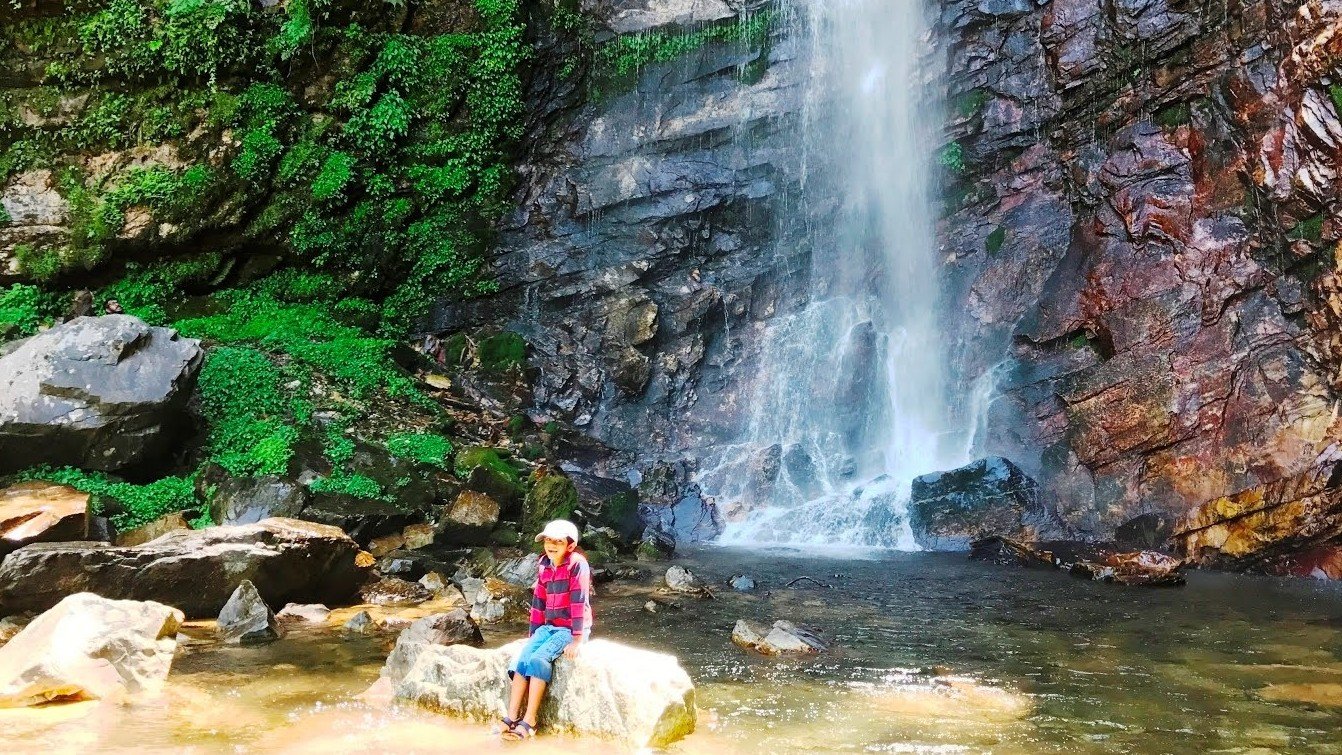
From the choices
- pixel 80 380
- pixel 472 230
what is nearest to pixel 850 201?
pixel 472 230

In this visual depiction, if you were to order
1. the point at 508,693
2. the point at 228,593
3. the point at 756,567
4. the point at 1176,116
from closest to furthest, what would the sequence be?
the point at 508,693
the point at 228,593
the point at 756,567
the point at 1176,116

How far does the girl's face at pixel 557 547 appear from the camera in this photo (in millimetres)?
4879

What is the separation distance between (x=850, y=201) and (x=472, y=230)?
919cm

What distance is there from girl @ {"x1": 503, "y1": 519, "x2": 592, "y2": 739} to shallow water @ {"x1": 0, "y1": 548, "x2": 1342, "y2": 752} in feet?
0.72

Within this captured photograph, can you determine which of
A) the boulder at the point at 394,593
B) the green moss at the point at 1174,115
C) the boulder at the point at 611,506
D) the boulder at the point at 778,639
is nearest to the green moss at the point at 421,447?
the boulder at the point at 611,506

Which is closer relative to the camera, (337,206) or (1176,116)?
(1176,116)

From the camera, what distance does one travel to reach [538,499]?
12.4m

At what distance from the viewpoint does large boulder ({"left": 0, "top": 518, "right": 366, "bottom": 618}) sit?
7422 millimetres

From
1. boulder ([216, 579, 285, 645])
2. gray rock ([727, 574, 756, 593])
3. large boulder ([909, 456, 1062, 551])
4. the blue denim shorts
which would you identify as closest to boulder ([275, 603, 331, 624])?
boulder ([216, 579, 285, 645])

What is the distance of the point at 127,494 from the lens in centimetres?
1023

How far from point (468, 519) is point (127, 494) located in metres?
4.17

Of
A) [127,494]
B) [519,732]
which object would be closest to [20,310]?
[127,494]

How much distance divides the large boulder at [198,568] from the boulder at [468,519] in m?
2.10

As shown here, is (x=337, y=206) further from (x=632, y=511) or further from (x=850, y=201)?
(x=850, y=201)
